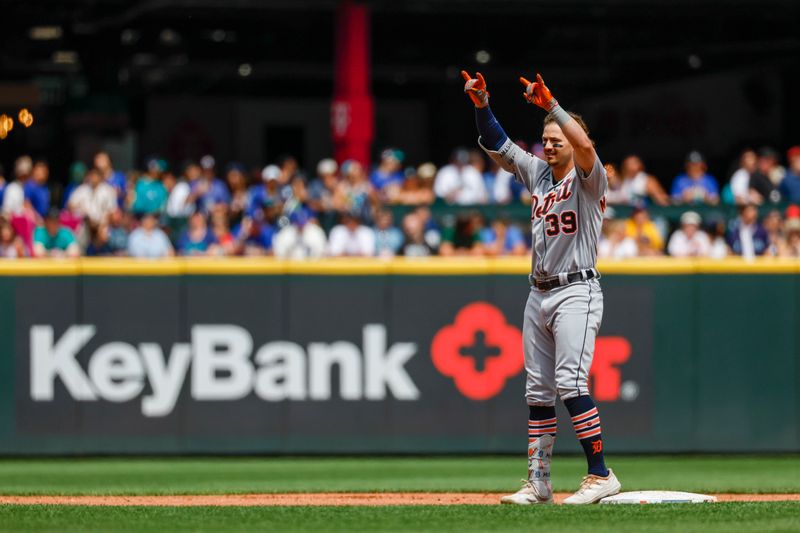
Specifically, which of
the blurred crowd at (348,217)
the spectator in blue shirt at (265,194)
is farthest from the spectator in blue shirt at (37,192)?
the spectator in blue shirt at (265,194)

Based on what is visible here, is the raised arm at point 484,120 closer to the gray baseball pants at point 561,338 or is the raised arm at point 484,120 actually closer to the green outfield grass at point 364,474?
the gray baseball pants at point 561,338

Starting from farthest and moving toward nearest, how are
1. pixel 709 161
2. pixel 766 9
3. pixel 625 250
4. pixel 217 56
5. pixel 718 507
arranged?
pixel 217 56
pixel 709 161
pixel 766 9
pixel 625 250
pixel 718 507

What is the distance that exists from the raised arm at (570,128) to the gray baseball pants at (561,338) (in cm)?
69

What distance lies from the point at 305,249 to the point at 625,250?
313 cm

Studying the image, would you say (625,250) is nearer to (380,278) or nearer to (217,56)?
(380,278)

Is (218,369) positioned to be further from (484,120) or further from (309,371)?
(484,120)

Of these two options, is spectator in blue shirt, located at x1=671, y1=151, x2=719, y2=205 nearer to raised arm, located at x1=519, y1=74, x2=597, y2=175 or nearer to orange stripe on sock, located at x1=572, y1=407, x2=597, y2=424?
orange stripe on sock, located at x1=572, y1=407, x2=597, y2=424

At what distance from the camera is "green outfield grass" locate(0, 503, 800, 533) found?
6.47 m

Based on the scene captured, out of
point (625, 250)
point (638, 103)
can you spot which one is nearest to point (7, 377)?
point (625, 250)

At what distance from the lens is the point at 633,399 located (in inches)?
481

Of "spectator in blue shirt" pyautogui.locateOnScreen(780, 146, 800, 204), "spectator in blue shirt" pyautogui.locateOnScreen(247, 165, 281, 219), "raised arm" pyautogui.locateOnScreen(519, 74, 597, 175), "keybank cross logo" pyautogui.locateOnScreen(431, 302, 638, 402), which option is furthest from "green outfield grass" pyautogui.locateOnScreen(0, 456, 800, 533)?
"spectator in blue shirt" pyautogui.locateOnScreen(780, 146, 800, 204)

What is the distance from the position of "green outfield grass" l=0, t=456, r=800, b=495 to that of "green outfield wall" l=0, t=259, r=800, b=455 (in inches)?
8.9

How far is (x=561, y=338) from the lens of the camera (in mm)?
7348

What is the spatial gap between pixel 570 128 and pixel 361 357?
18.1 feet
